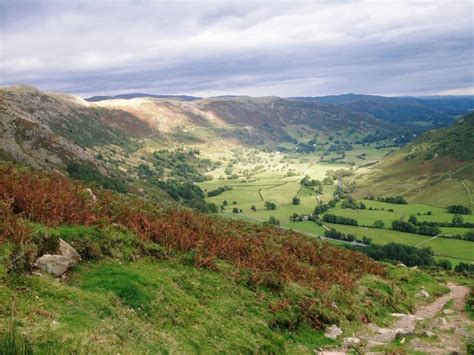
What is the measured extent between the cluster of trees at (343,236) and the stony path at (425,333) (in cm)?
8541

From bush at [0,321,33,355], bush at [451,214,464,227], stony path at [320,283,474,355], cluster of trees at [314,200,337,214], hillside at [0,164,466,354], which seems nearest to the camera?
bush at [0,321,33,355]

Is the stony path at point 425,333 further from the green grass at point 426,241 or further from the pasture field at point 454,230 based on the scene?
the pasture field at point 454,230

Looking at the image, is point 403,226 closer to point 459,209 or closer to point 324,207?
point 324,207

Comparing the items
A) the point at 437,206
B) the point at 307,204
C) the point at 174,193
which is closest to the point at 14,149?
the point at 174,193

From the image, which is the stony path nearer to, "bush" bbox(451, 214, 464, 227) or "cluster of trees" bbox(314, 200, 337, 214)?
"bush" bbox(451, 214, 464, 227)

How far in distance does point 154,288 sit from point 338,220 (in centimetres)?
12739

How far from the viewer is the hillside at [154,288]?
13.6 meters

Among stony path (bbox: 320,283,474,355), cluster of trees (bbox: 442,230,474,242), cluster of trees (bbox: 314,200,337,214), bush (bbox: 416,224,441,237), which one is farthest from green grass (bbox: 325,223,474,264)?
stony path (bbox: 320,283,474,355)

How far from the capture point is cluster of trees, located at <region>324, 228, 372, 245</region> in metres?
113

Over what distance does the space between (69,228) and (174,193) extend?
149 metres

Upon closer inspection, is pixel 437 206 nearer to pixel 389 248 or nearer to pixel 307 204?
pixel 307 204

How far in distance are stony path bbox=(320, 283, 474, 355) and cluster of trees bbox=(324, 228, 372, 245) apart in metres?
85.4

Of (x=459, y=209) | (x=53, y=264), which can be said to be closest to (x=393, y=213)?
(x=459, y=209)

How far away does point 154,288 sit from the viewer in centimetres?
1767
